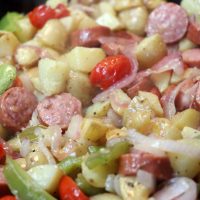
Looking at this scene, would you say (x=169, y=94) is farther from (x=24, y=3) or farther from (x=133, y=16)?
(x=24, y=3)

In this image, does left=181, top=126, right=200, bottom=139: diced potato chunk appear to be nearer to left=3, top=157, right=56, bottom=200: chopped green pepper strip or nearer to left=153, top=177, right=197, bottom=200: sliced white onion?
left=153, top=177, right=197, bottom=200: sliced white onion

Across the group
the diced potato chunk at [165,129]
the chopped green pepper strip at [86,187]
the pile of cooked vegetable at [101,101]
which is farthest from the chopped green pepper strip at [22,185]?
the diced potato chunk at [165,129]

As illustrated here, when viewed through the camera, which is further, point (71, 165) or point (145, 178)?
point (71, 165)

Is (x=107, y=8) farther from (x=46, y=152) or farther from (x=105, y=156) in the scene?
(x=105, y=156)

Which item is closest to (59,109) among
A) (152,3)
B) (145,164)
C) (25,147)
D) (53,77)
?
(53,77)

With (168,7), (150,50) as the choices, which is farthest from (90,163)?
(168,7)

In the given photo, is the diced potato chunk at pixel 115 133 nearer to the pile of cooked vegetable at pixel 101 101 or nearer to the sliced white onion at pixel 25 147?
the pile of cooked vegetable at pixel 101 101

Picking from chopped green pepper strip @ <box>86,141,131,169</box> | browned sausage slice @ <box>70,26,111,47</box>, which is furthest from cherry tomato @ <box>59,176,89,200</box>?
browned sausage slice @ <box>70,26,111,47</box>

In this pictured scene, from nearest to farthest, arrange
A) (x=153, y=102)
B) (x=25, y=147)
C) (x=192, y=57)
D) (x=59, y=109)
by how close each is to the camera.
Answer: (x=25, y=147), (x=153, y=102), (x=59, y=109), (x=192, y=57)
